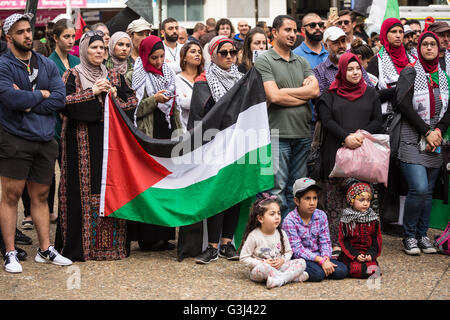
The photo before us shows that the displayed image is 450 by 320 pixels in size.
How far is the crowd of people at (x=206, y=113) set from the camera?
5746 millimetres

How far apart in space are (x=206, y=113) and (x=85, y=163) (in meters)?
1.22

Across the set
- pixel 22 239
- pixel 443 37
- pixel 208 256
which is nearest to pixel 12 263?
pixel 22 239

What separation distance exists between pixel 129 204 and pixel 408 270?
8.42 feet

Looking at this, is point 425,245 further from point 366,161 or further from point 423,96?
point 423,96

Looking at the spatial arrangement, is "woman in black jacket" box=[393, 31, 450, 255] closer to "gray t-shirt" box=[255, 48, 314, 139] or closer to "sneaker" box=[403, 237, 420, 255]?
"sneaker" box=[403, 237, 420, 255]

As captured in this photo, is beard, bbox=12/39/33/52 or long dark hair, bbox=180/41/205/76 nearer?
beard, bbox=12/39/33/52

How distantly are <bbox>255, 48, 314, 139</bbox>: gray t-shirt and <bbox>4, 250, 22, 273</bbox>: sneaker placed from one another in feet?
8.63

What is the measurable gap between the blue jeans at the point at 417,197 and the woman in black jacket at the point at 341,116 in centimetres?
60

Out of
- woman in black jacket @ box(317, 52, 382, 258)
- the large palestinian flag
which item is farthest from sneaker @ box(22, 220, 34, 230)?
woman in black jacket @ box(317, 52, 382, 258)

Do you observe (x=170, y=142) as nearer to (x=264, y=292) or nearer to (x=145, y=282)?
(x=145, y=282)

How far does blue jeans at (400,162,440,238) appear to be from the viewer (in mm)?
6500

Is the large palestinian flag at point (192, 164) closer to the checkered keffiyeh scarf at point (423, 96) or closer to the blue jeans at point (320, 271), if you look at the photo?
the blue jeans at point (320, 271)

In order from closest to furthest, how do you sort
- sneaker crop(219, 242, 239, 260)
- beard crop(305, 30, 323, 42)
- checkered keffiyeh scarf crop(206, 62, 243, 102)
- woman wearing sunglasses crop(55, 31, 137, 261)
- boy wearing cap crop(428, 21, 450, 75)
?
woman wearing sunglasses crop(55, 31, 137, 261), sneaker crop(219, 242, 239, 260), checkered keffiyeh scarf crop(206, 62, 243, 102), boy wearing cap crop(428, 21, 450, 75), beard crop(305, 30, 323, 42)

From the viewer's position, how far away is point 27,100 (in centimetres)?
566
